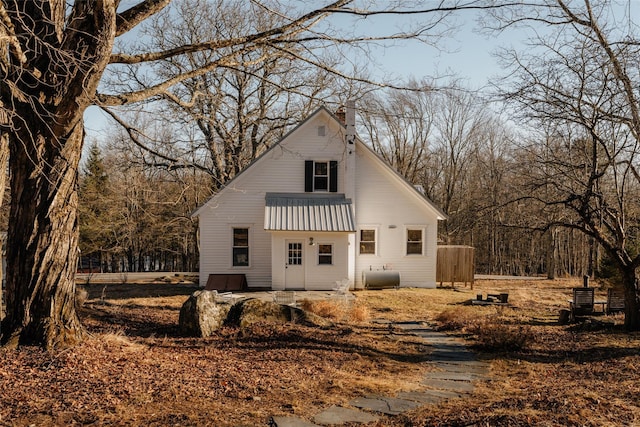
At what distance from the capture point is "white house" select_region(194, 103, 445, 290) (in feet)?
63.3

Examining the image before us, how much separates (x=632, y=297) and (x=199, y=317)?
31.7 ft

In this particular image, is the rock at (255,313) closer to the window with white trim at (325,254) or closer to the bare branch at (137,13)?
the bare branch at (137,13)

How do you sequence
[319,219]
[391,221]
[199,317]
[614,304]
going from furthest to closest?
[391,221] → [319,219] → [614,304] → [199,317]

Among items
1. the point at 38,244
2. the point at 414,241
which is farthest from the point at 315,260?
the point at 38,244

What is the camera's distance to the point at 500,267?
132ft

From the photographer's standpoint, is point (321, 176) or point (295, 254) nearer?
point (295, 254)

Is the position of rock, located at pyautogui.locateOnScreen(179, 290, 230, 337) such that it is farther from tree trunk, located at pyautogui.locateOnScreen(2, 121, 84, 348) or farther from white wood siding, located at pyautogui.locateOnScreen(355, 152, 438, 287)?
white wood siding, located at pyautogui.locateOnScreen(355, 152, 438, 287)

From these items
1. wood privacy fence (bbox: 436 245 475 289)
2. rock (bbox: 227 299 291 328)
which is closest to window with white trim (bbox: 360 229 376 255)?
wood privacy fence (bbox: 436 245 475 289)

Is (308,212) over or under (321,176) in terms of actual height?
under

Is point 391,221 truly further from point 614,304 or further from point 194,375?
point 194,375

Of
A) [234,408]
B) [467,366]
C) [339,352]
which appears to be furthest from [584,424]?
[339,352]

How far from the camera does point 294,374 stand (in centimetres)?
717

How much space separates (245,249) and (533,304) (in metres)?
11.4

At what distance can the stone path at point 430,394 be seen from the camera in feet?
17.2
